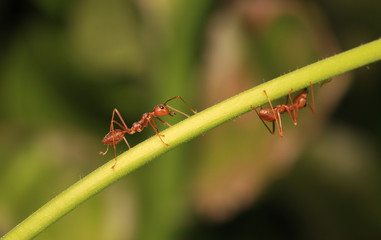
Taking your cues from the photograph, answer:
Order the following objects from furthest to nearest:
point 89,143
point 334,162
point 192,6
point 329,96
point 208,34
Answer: point 334,162 < point 89,143 < point 208,34 < point 192,6 < point 329,96

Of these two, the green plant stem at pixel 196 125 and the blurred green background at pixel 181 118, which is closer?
the green plant stem at pixel 196 125

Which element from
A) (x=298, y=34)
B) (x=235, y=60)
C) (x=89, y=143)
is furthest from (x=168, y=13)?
(x=89, y=143)

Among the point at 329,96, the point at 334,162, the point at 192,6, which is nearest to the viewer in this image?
the point at 329,96

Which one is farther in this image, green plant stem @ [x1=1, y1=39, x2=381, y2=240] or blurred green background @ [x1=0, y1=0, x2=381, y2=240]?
blurred green background @ [x1=0, y1=0, x2=381, y2=240]

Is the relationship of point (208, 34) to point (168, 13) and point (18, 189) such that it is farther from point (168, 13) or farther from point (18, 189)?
point (18, 189)

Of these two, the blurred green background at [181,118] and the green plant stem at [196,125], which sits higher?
the blurred green background at [181,118]
